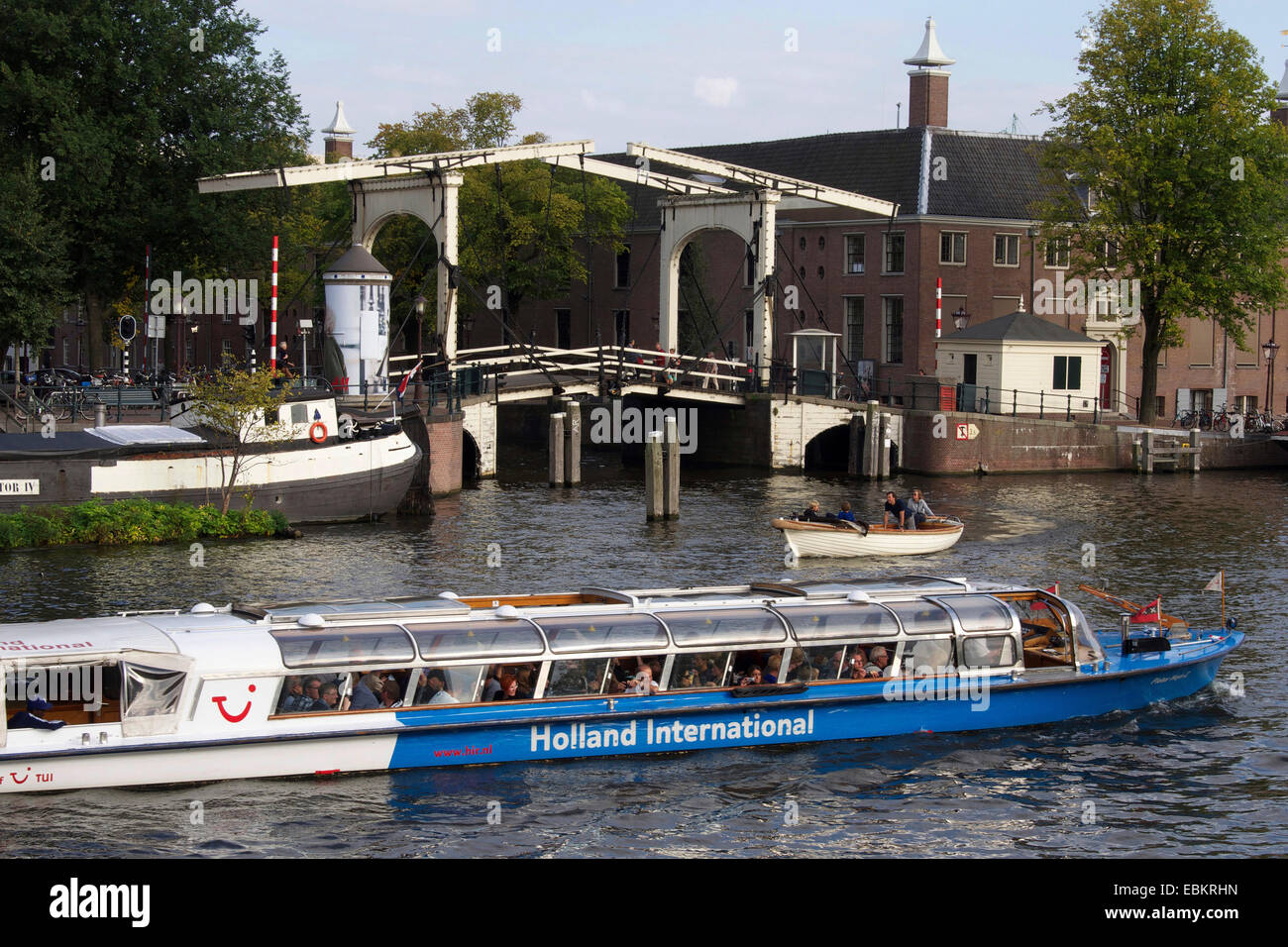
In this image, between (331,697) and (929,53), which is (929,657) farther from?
(929,53)

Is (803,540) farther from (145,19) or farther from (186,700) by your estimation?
(145,19)

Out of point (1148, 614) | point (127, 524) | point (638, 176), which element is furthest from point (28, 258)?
point (1148, 614)

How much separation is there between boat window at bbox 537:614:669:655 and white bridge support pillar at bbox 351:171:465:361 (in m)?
30.2

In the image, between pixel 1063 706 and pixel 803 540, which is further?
pixel 803 540

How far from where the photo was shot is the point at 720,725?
768 inches

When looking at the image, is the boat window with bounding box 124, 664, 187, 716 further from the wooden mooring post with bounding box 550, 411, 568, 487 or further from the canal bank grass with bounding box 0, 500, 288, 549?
the wooden mooring post with bounding box 550, 411, 568, 487

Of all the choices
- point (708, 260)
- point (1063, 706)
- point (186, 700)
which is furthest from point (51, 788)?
point (708, 260)

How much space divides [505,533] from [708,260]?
37281mm

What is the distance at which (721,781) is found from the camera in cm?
1883

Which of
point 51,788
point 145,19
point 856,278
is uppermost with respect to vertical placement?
point 145,19

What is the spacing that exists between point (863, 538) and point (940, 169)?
33.7 metres

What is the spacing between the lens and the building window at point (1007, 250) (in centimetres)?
6512

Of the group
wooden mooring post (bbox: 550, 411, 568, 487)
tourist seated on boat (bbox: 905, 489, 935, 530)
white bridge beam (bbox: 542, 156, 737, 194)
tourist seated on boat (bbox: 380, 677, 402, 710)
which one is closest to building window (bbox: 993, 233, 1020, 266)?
white bridge beam (bbox: 542, 156, 737, 194)
